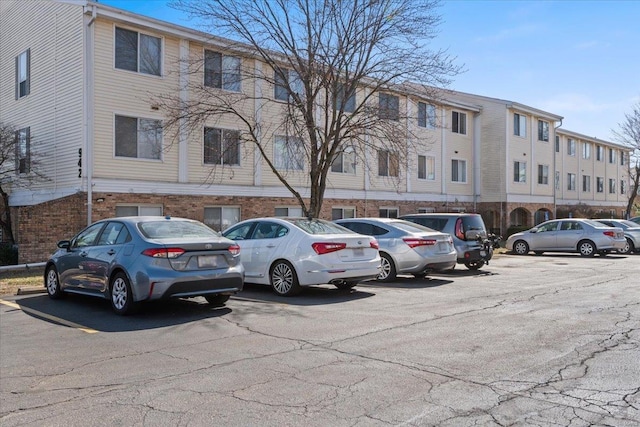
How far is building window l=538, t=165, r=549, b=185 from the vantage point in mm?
37000

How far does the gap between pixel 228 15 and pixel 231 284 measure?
11170 mm

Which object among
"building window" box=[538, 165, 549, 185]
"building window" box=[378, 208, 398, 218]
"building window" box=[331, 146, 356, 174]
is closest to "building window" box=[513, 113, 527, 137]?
"building window" box=[538, 165, 549, 185]

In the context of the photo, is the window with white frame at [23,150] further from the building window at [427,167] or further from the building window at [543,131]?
the building window at [543,131]

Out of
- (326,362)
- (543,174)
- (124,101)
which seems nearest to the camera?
(326,362)

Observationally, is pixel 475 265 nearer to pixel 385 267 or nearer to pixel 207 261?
pixel 385 267

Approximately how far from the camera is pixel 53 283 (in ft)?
34.2

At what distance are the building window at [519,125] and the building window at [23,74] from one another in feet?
85.0

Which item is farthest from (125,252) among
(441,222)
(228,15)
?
(228,15)

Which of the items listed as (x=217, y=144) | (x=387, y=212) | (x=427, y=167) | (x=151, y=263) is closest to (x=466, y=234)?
(x=151, y=263)

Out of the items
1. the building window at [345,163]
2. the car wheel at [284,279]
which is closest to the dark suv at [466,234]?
the car wheel at [284,279]

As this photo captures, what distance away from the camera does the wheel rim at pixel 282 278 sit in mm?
10537

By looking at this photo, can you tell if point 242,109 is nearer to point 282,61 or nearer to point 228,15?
point 282,61

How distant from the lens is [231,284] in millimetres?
8938

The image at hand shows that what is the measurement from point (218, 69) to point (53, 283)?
12.1 metres
